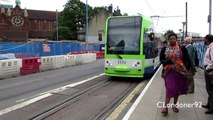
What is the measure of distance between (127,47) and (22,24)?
334 ft

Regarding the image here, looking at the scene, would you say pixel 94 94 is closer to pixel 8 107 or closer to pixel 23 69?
pixel 8 107

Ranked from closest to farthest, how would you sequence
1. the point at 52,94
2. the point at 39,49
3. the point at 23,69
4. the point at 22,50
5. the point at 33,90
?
the point at 52,94 → the point at 33,90 → the point at 23,69 → the point at 22,50 → the point at 39,49

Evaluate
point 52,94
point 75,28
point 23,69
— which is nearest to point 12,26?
point 75,28

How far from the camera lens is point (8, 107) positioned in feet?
28.6

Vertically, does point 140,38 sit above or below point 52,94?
above

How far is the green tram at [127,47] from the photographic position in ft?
46.8

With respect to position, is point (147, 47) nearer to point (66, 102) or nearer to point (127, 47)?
point (127, 47)

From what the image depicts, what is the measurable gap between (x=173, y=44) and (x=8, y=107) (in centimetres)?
486

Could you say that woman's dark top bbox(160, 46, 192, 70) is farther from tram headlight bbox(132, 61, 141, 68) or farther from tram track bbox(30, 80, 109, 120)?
tram headlight bbox(132, 61, 141, 68)

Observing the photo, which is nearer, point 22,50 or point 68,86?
point 68,86

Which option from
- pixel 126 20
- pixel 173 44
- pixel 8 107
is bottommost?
pixel 8 107

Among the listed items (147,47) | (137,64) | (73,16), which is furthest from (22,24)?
(137,64)

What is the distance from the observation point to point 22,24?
11081cm

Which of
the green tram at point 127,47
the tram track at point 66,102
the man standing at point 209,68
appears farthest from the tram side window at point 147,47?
the man standing at point 209,68
